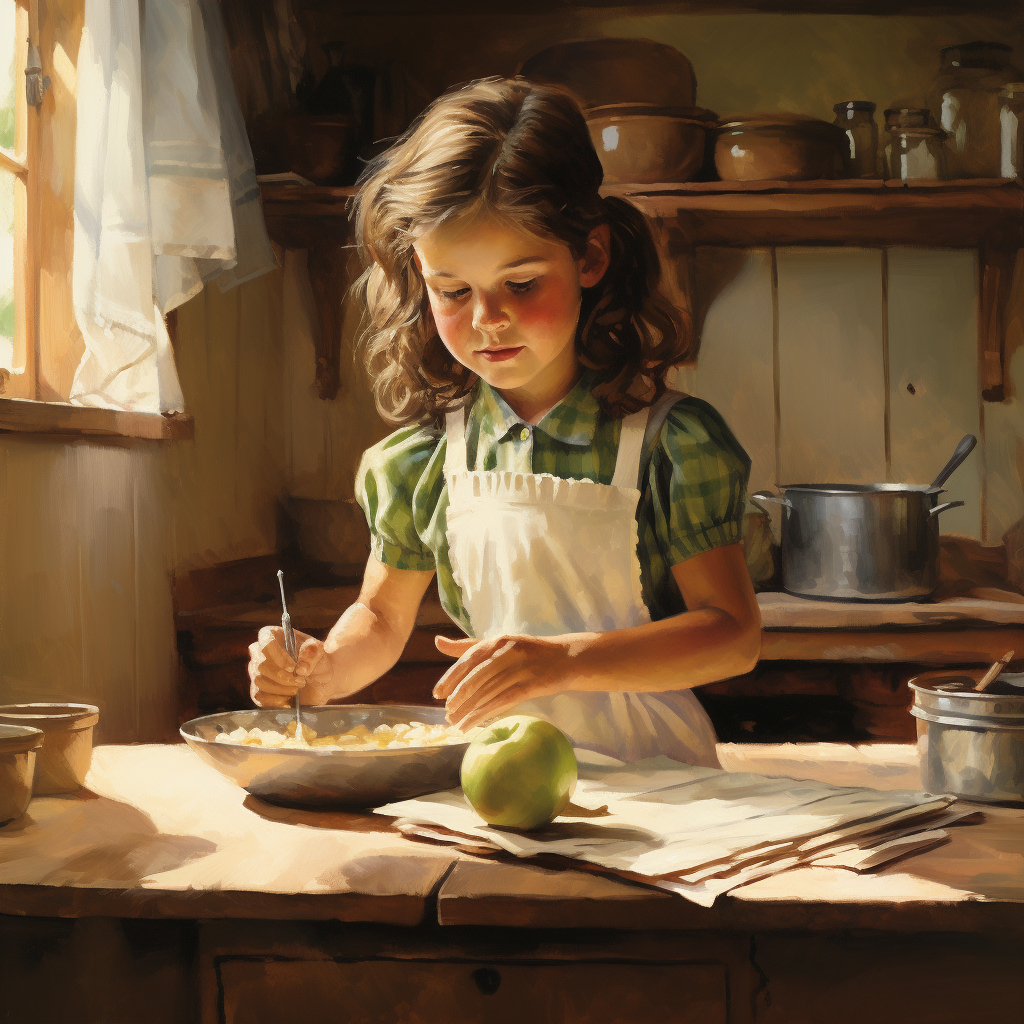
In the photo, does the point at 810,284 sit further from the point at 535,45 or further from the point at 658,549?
the point at 658,549

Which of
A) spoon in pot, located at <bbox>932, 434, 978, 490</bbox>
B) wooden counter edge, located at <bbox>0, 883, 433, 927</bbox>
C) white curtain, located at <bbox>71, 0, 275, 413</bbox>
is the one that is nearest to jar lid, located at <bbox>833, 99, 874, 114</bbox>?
spoon in pot, located at <bbox>932, 434, 978, 490</bbox>

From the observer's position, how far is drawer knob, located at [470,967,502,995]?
0.84 metres

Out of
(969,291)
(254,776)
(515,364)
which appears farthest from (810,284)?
(254,776)

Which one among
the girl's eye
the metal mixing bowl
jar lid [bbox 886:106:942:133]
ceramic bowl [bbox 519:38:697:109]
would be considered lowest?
the metal mixing bowl

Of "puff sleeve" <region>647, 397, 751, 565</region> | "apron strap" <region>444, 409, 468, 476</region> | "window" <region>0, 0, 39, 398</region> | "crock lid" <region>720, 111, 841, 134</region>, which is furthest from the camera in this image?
"crock lid" <region>720, 111, 841, 134</region>

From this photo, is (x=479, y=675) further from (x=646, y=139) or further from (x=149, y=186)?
(x=646, y=139)

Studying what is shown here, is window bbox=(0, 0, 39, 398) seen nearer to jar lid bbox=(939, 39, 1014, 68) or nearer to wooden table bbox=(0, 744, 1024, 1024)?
wooden table bbox=(0, 744, 1024, 1024)

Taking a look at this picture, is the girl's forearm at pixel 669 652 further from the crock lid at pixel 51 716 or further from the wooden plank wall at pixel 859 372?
the wooden plank wall at pixel 859 372

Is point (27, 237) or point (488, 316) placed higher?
point (27, 237)

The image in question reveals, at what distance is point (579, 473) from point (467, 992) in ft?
2.48

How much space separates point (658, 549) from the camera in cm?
145

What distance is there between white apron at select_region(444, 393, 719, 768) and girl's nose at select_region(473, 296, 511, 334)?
0.80 ft

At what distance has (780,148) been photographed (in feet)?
8.23

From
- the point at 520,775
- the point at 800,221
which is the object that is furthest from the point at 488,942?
the point at 800,221
